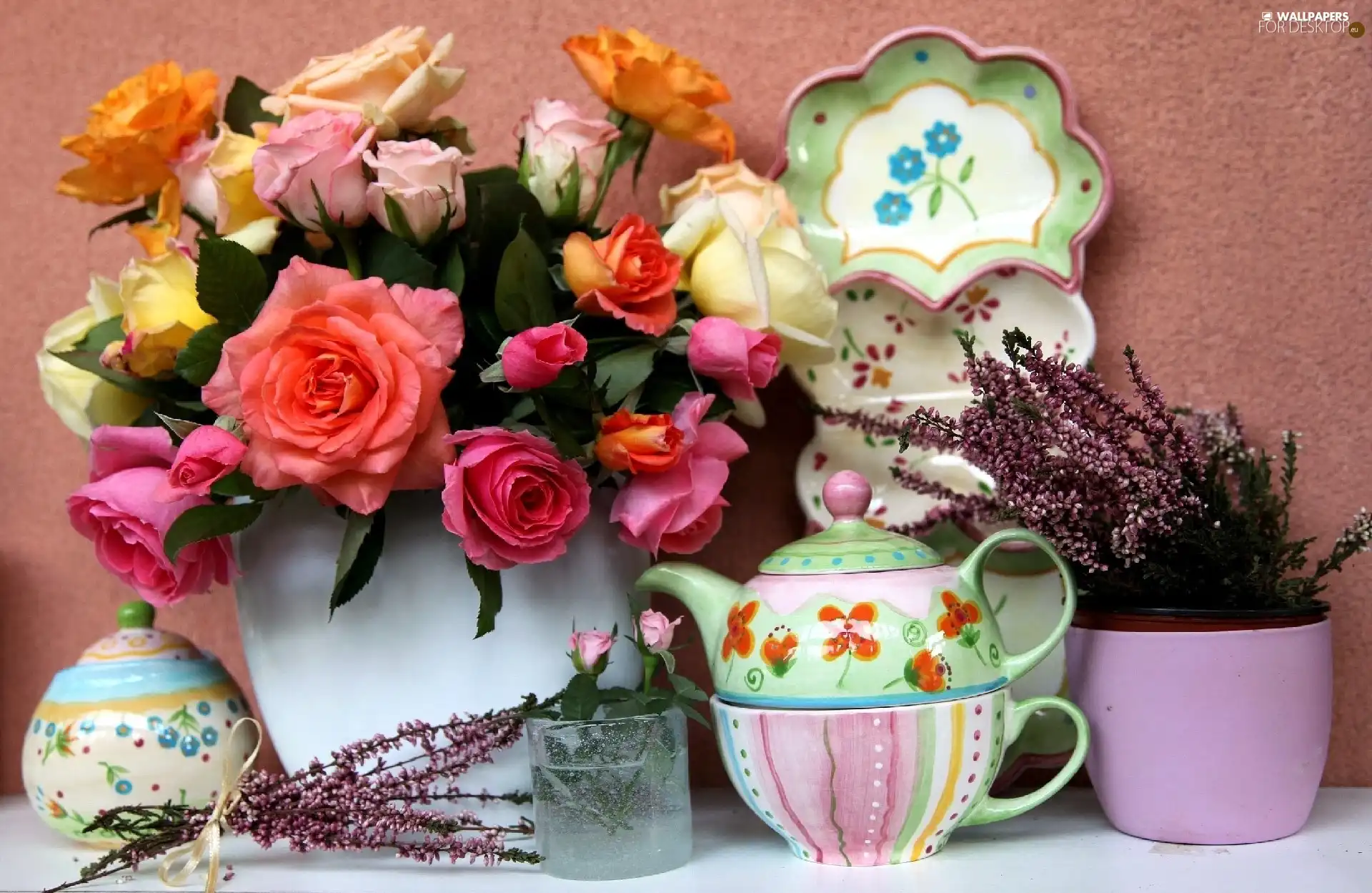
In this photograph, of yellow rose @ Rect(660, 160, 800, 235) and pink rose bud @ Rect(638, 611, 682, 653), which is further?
yellow rose @ Rect(660, 160, 800, 235)

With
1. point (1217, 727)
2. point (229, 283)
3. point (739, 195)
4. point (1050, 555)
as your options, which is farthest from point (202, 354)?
point (1217, 727)

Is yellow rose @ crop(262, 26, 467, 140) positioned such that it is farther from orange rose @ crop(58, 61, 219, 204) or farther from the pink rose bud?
the pink rose bud

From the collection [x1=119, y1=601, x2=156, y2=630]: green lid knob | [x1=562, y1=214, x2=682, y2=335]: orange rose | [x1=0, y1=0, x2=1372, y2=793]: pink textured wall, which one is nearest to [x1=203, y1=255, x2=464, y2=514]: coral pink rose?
[x1=562, y1=214, x2=682, y2=335]: orange rose

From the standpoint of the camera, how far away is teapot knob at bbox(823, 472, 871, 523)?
0.69m

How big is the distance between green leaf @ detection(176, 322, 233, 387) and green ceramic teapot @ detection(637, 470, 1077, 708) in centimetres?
31

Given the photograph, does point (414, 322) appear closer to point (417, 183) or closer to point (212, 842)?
point (417, 183)

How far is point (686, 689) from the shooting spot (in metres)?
0.67

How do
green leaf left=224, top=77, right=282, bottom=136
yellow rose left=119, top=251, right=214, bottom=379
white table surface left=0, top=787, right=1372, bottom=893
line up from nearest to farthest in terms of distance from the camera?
white table surface left=0, top=787, right=1372, bottom=893 → yellow rose left=119, top=251, right=214, bottom=379 → green leaf left=224, top=77, right=282, bottom=136

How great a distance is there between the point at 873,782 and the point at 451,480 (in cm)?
27

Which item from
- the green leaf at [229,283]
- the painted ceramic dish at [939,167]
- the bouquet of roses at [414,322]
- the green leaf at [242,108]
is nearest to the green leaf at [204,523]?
the bouquet of roses at [414,322]

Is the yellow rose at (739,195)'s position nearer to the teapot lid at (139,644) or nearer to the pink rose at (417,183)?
the pink rose at (417,183)

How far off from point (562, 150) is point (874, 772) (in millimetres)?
419

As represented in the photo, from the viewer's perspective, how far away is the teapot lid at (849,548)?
2.16 feet

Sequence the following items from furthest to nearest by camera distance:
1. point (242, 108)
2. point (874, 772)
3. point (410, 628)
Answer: point (242, 108), point (410, 628), point (874, 772)
